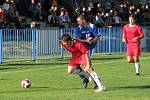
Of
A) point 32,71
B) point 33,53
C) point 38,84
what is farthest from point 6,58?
point 38,84

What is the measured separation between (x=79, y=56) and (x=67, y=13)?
60.9ft

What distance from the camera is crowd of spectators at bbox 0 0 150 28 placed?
97.5ft

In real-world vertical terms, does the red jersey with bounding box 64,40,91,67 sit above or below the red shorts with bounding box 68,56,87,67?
above

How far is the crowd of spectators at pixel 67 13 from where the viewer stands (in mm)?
29719

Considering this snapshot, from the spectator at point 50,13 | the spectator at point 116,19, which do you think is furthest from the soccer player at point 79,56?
the spectator at point 116,19

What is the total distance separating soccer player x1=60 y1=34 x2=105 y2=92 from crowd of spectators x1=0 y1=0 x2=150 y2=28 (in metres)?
14.0

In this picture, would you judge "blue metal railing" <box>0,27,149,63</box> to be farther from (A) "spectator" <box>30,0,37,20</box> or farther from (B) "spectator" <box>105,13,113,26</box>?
(B) "spectator" <box>105,13,113,26</box>

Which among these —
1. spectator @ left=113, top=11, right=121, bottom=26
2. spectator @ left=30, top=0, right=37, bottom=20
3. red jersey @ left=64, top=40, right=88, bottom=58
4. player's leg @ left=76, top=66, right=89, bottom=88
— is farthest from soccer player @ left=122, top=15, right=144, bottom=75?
spectator @ left=113, top=11, right=121, bottom=26

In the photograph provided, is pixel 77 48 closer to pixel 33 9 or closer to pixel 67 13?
pixel 33 9

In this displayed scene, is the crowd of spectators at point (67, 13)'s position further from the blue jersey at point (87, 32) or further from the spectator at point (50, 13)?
the blue jersey at point (87, 32)

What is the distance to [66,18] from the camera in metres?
32.1

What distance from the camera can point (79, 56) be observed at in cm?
1420

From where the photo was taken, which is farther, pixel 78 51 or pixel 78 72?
pixel 78 72

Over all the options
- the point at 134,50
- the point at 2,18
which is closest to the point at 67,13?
the point at 2,18
